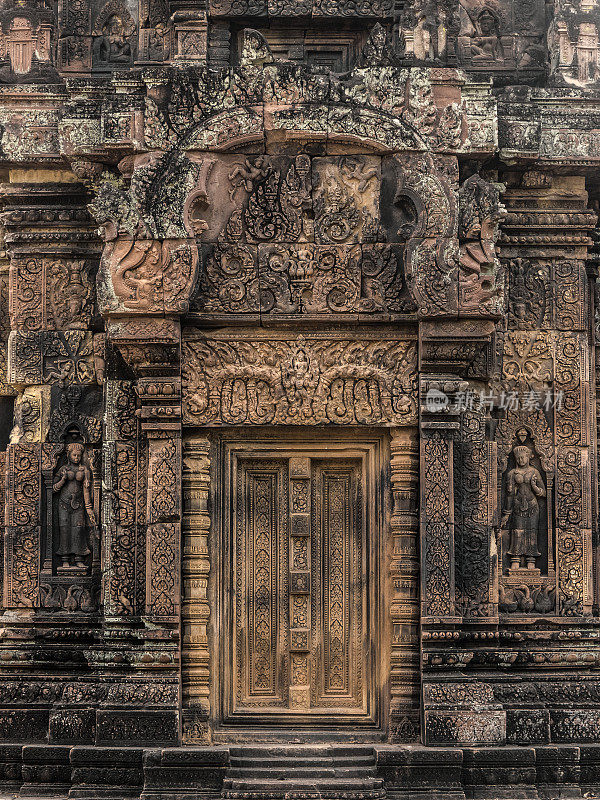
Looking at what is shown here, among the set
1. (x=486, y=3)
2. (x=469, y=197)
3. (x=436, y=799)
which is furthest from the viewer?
(x=486, y=3)

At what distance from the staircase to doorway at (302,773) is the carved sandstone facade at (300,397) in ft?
0.10

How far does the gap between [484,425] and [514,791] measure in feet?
8.96

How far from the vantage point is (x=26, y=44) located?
1007 centimetres

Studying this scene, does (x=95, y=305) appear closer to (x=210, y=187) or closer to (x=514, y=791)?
(x=210, y=187)

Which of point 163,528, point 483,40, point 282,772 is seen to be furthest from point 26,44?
point 282,772

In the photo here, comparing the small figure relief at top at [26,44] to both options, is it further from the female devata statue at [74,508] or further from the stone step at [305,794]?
the stone step at [305,794]

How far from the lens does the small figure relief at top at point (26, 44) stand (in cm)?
1005

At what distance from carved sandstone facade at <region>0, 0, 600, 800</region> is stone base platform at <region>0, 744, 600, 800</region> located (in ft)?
0.08

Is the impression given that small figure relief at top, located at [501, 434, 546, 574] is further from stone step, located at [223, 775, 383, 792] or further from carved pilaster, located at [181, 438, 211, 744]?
carved pilaster, located at [181, 438, 211, 744]

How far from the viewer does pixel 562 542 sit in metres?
9.80

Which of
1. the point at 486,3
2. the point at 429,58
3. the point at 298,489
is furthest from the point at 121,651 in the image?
the point at 486,3

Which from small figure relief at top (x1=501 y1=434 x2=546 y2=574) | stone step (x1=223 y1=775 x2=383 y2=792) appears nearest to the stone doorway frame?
stone step (x1=223 y1=775 x2=383 y2=792)

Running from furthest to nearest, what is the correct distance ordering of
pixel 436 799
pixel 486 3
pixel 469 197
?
1. pixel 486 3
2. pixel 469 197
3. pixel 436 799

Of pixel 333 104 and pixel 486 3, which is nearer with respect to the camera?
pixel 333 104
